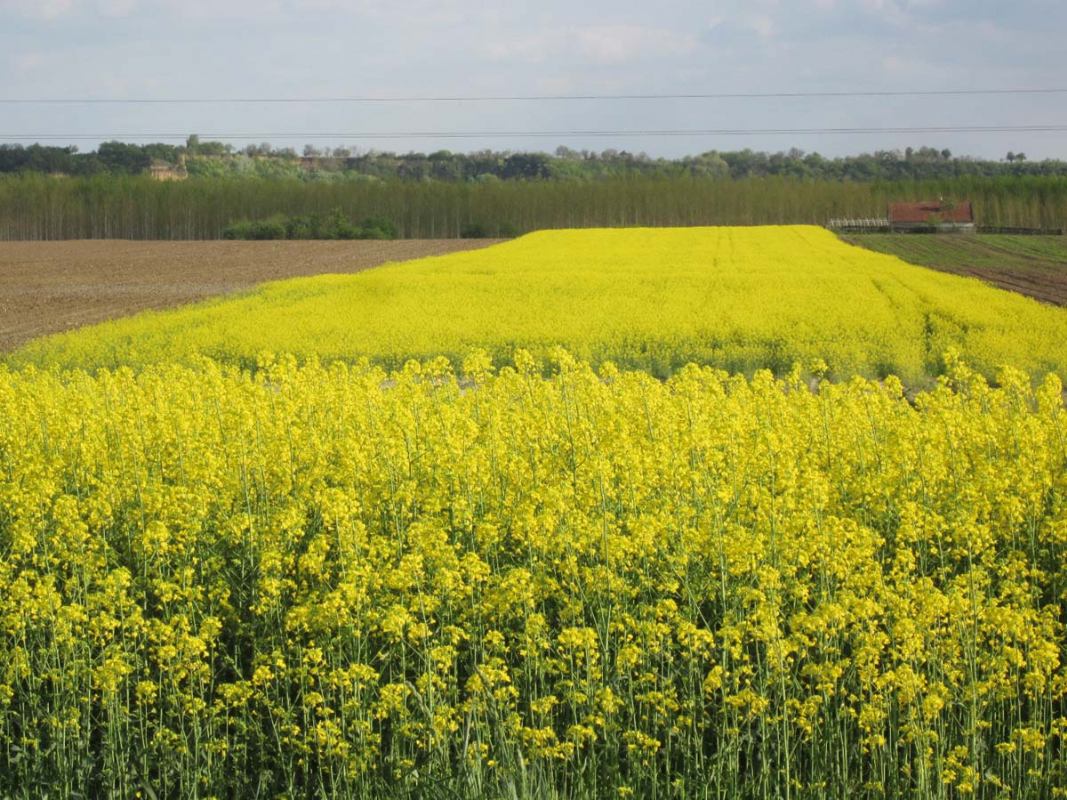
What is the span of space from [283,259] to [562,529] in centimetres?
6110

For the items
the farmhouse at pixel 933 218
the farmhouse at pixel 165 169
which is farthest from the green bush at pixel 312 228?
the farmhouse at pixel 933 218

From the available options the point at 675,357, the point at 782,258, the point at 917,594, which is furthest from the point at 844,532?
the point at 782,258

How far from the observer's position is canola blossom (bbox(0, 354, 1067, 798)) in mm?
6172

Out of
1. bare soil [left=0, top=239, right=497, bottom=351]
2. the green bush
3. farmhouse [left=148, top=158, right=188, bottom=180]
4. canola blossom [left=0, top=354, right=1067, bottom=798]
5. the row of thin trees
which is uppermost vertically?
farmhouse [left=148, top=158, right=188, bottom=180]

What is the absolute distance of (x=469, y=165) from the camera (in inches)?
5433

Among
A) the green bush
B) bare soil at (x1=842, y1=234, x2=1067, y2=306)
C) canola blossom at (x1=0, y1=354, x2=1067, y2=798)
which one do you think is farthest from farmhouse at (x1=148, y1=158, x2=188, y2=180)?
canola blossom at (x1=0, y1=354, x2=1067, y2=798)

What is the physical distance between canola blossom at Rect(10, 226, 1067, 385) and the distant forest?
8443cm

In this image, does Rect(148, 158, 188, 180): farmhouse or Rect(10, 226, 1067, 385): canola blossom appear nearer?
Rect(10, 226, 1067, 385): canola blossom

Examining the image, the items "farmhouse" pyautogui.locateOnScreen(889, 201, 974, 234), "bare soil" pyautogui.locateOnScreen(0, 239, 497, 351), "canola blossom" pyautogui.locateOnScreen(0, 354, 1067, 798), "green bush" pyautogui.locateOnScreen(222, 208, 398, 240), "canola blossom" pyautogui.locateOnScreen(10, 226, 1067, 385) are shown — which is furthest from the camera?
"green bush" pyautogui.locateOnScreen(222, 208, 398, 240)

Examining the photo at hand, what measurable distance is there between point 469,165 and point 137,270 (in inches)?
3205

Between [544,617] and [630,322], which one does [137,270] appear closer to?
[630,322]

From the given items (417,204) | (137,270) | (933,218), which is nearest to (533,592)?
(137,270)

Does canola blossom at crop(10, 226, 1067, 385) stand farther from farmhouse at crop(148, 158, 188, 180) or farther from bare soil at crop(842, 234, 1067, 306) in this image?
farmhouse at crop(148, 158, 188, 180)

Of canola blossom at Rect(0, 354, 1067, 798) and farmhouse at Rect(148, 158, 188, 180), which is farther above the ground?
farmhouse at Rect(148, 158, 188, 180)
